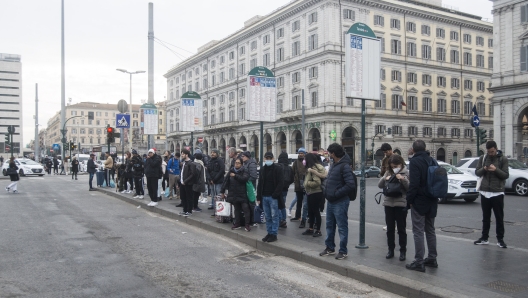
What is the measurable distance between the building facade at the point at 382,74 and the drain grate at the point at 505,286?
153 ft

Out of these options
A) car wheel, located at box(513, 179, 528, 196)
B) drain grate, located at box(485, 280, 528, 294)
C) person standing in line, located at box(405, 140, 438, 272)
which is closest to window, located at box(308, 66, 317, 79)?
car wheel, located at box(513, 179, 528, 196)

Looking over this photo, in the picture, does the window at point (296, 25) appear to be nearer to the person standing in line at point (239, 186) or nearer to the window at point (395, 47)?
the window at point (395, 47)

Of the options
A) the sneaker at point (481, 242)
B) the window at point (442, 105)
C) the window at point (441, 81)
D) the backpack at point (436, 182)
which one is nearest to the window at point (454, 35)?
the window at point (441, 81)

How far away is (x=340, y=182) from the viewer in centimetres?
713

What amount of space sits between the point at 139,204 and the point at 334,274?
10.5m

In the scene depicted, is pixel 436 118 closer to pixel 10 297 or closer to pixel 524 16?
pixel 524 16

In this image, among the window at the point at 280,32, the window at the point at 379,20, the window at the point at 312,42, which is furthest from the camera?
the window at the point at 280,32

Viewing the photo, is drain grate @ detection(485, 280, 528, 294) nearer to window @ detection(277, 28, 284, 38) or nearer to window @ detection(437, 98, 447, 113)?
window @ detection(277, 28, 284, 38)

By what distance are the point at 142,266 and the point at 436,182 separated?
4.55 m

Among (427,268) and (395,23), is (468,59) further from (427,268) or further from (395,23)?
(427,268)

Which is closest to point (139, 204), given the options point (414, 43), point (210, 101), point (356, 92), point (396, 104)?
point (356, 92)

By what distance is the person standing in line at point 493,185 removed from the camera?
8.00m

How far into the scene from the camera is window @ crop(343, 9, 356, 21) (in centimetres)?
5238

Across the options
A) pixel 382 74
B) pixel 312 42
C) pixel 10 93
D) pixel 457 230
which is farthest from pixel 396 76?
pixel 10 93
